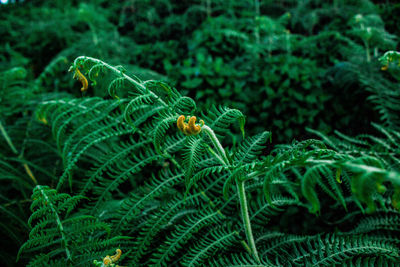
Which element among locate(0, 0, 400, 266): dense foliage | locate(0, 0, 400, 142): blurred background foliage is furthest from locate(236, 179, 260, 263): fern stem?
locate(0, 0, 400, 142): blurred background foliage

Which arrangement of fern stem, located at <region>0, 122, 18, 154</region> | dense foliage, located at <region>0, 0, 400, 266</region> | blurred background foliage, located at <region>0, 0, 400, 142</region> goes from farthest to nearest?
A: blurred background foliage, located at <region>0, 0, 400, 142</region> < fern stem, located at <region>0, 122, 18, 154</region> < dense foliage, located at <region>0, 0, 400, 266</region>

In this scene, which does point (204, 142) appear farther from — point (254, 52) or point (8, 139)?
point (254, 52)

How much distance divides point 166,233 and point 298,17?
404 cm

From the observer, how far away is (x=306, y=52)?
3340 millimetres

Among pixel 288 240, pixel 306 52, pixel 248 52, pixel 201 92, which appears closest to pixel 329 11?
pixel 306 52

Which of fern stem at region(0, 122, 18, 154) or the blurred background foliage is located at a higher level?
the blurred background foliage

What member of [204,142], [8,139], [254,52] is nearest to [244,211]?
[204,142]

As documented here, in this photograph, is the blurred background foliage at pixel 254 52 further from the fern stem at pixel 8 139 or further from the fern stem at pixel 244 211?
the fern stem at pixel 244 211

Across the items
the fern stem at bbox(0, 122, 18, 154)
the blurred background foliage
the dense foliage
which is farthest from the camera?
the blurred background foliage

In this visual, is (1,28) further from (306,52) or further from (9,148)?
(306,52)

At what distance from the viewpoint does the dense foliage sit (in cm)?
104

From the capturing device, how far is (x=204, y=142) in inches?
40.9

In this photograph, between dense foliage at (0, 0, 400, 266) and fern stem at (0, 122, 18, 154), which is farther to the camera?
fern stem at (0, 122, 18, 154)

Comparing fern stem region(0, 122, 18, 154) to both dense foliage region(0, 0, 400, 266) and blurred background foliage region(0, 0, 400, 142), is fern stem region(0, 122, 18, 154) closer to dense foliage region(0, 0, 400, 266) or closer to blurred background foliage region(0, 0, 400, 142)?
dense foliage region(0, 0, 400, 266)
